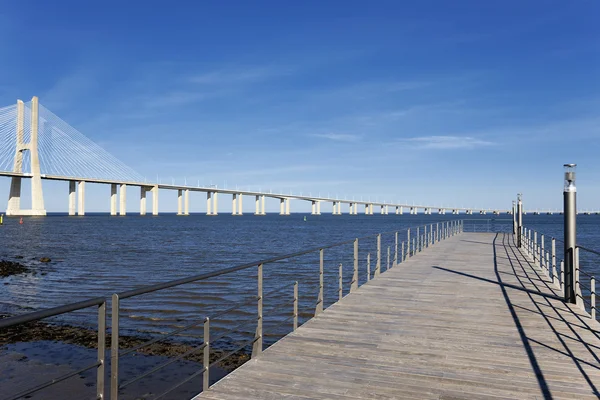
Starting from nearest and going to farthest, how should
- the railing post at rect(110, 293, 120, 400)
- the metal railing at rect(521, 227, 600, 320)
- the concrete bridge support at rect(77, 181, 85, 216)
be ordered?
the railing post at rect(110, 293, 120, 400)
the metal railing at rect(521, 227, 600, 320)
the concrete bridge support at rect(77, 181, 85, 216)

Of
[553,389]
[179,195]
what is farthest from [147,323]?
[179,195]

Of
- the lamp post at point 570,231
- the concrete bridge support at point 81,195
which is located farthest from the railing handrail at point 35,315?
the concrete bridge support at point 81,195

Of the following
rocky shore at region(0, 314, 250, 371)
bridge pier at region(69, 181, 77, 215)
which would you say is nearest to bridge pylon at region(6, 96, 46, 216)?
bridge pier at region(69, 181, 77, 215)

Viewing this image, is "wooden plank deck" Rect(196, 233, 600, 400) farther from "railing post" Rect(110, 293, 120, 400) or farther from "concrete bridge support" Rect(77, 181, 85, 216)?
"concrete bridge support" Rect(77, 181, 85, 216)

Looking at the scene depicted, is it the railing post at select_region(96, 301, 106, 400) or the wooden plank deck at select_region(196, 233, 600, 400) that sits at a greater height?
the railing post at select_region(96, 301, 106, 400)

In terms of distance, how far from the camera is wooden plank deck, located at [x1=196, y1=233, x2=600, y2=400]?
3.50m

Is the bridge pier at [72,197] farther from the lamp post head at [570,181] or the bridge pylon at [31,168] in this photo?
the lamp post head at [570,181]

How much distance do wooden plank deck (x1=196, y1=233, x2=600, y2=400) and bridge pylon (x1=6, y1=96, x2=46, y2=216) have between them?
73966mm

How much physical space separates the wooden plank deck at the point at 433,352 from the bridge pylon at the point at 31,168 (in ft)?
243

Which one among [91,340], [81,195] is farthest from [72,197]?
[91,340]

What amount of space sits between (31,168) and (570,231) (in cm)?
7616

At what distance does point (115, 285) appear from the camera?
1438cm

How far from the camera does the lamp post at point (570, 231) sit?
677 centimetres

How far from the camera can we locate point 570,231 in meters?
6.88
